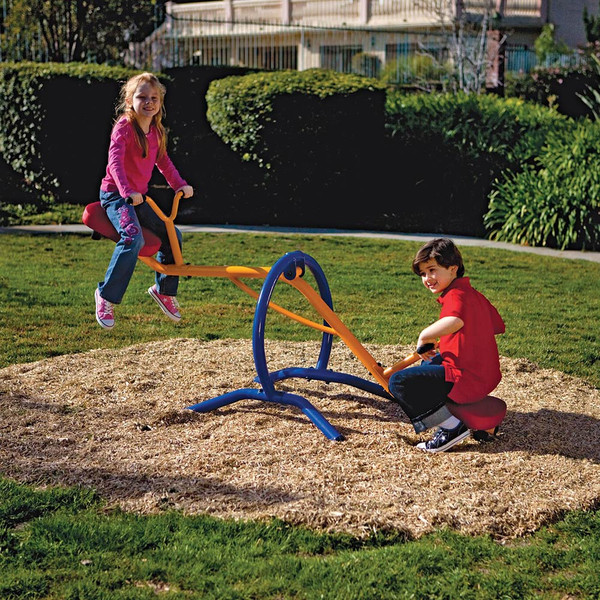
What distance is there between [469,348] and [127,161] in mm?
2131

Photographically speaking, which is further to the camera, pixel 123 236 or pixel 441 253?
pixel 123 236

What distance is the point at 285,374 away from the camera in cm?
564

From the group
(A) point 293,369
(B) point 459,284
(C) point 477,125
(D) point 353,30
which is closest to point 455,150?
(C) point 477,125

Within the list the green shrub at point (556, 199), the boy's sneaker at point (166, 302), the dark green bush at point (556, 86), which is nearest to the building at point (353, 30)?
the dark green bush at point (556, 86)

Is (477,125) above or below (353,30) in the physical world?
below

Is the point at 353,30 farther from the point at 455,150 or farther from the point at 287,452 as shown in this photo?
the point at 287,452

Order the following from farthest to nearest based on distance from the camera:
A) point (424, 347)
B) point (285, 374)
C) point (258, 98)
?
point (258, 98), point (285, 374), point (424, 347)

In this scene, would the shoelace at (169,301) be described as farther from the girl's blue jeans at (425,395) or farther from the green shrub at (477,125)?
the green shrub at (477,125)

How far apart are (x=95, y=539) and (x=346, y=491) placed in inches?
46.1

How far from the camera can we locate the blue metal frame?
5152mm

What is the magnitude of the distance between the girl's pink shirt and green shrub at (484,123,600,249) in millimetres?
7435

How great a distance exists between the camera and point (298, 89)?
13391mm

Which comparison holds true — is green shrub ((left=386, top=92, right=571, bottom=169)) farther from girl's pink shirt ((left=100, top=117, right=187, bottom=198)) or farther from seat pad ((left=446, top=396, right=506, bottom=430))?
seat pad ((left=446, top=396, right=506, bottom=430))

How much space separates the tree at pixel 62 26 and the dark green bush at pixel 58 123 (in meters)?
3.37
